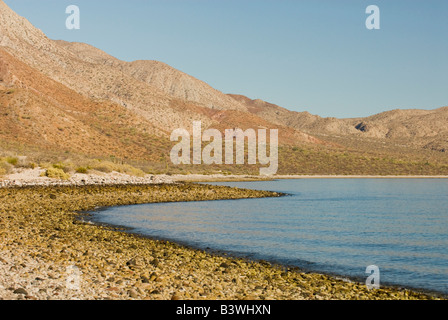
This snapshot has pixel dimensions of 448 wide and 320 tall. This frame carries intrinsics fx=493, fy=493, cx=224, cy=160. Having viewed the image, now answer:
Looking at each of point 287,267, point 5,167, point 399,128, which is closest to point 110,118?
point 5,167

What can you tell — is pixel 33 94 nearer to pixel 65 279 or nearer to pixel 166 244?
pixel 166 244

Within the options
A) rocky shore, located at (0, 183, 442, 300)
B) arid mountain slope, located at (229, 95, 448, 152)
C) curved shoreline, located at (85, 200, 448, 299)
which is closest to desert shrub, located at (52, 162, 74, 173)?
curved shoreline, located at (85, 200, 448, 299)

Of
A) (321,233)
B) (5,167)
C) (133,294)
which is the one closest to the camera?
(133,294)

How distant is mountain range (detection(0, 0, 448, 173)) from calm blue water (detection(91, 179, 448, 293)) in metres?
41.3

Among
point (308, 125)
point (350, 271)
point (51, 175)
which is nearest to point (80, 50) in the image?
point (308, 125)

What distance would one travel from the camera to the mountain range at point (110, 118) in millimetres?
77188

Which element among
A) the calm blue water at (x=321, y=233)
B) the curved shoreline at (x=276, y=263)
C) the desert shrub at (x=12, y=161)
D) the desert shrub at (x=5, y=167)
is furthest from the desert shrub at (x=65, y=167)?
the curved shoreline at (x=276, y=263)

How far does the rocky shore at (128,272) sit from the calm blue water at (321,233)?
5.86 ft

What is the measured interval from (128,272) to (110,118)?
8703cm

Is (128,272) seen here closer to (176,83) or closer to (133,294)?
(133,294)

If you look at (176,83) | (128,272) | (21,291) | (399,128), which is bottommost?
(128,272)

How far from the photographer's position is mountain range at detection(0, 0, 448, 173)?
77.2 metres

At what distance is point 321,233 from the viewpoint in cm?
2311
